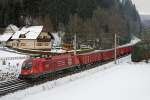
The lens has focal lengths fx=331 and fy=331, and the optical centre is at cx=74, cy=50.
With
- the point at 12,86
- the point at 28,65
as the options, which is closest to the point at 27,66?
the point at 28,65

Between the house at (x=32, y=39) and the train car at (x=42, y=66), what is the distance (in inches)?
1414

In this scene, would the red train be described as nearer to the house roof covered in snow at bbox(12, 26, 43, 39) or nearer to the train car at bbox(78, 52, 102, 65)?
the train car at bbox(78, 52, 102, 65)

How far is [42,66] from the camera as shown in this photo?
114 ft

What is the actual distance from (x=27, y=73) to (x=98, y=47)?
59.6 metres

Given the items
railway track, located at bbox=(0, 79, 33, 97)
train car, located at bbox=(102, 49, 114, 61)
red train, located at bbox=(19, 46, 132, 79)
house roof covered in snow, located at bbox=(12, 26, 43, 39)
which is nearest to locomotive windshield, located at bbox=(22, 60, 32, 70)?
red train, located at bbox=(19, 46, 132, 79)

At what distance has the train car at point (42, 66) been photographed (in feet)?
109

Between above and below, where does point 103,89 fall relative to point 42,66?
below

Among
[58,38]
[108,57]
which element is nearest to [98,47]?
[58,38]

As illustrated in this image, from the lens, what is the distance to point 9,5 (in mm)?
96812

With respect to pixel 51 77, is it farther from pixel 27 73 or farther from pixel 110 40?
pixel 110 40

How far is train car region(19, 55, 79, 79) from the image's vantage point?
109ft

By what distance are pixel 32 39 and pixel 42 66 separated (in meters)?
42.2

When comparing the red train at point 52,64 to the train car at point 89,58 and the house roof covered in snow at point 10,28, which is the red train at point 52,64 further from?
the house roof covered in snow at point 10,28

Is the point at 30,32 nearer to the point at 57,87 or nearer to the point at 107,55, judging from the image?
the point at 107,55
